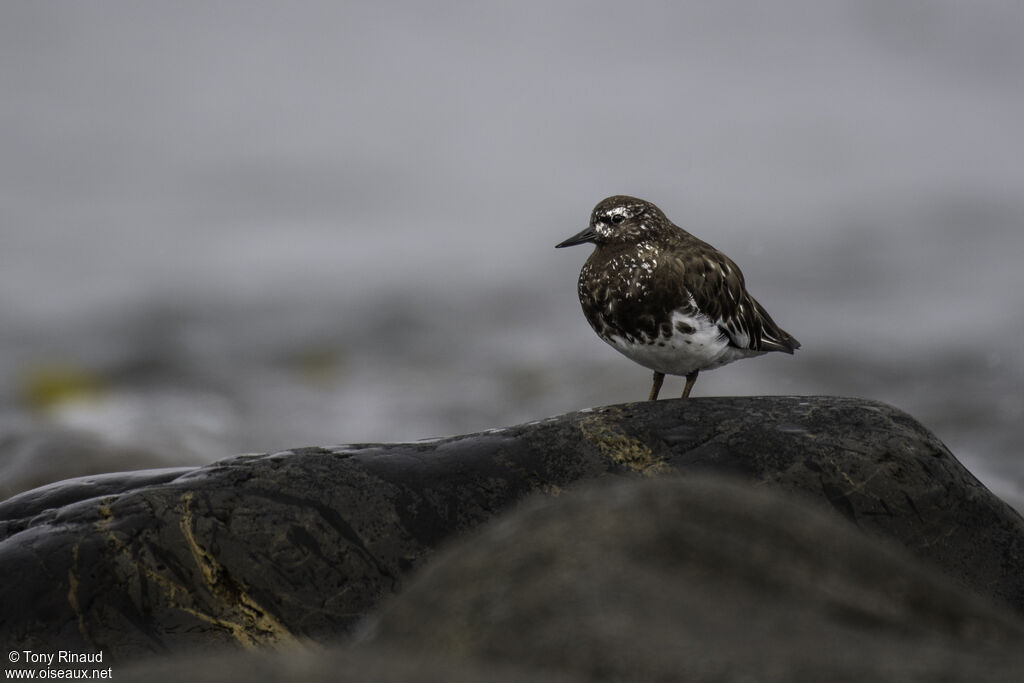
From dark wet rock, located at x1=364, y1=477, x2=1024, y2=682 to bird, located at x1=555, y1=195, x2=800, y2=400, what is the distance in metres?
2.78

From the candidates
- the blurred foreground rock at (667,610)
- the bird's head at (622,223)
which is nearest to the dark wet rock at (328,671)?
the blurred foreground rock at (667,610)

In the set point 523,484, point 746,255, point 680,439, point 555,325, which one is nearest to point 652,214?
point 680,439

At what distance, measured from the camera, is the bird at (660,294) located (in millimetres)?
5700

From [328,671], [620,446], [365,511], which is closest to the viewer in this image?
[328,671]

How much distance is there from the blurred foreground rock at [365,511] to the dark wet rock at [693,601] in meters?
1.73

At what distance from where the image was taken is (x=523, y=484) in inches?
191

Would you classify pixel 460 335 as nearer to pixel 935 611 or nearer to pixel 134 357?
pixel 134 357

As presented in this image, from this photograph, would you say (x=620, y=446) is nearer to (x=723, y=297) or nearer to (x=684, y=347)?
(x=684, y=347)

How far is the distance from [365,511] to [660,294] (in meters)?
2.10

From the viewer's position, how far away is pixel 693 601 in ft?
8.20

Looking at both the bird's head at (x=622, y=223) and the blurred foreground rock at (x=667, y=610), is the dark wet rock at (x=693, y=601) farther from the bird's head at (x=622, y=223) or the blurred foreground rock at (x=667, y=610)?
the bird's head at (x=622, y=223)

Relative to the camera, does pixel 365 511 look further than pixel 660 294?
No

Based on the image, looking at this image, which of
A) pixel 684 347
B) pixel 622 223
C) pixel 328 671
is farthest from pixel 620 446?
pixel 328 671

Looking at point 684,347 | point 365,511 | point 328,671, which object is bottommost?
point 365,511
